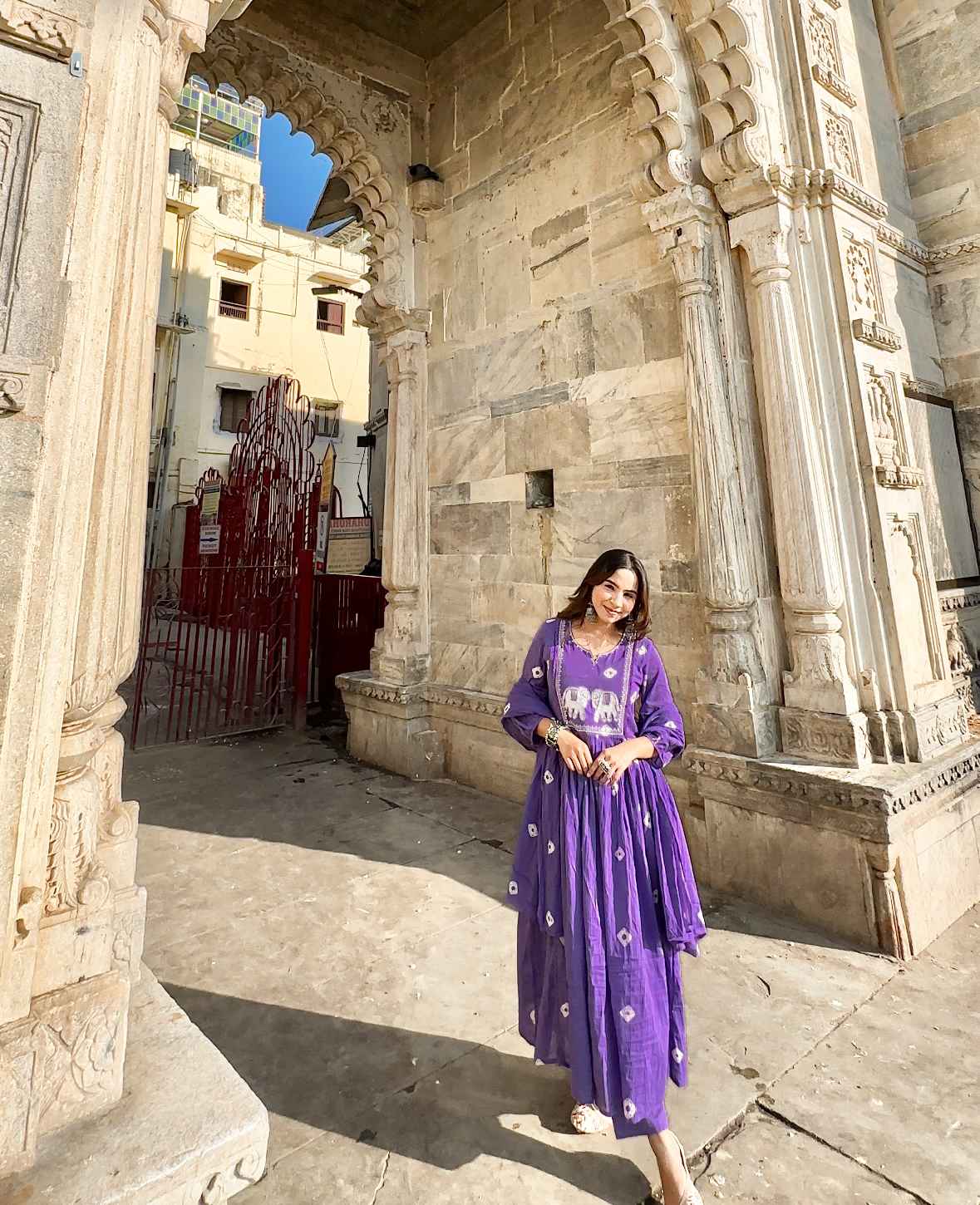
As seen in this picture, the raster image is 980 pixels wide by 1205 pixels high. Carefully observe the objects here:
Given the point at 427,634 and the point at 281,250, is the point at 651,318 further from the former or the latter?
the point at 281,250

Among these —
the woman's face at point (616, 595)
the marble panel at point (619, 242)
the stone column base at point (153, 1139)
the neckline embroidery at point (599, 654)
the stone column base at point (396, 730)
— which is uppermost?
the marble panel at point (619, 242)

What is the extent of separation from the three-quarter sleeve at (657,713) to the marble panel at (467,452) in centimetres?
301

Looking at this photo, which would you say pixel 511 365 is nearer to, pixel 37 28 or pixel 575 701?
pixel 575 701

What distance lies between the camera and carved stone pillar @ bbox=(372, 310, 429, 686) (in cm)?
516

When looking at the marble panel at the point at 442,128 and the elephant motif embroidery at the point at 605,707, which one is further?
the marble panel at the point at 442,128

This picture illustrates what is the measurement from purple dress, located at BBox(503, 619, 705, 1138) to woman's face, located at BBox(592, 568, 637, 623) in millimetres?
99

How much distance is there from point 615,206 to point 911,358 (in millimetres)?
1994

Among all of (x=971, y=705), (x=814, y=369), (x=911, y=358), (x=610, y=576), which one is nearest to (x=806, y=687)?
(x=971, y=705)

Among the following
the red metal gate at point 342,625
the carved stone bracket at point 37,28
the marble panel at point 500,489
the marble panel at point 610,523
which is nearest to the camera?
the carved stone bracket at point 37,28

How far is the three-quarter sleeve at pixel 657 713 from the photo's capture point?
1781mm

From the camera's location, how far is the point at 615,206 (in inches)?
156

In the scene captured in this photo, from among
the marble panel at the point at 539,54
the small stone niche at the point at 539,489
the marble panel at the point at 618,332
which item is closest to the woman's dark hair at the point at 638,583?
the marble panel at the point at 618,332

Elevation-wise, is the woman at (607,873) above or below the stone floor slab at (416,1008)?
above

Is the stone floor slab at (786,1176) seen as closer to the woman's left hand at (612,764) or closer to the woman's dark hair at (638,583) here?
the woman's left hand at (612,764)
